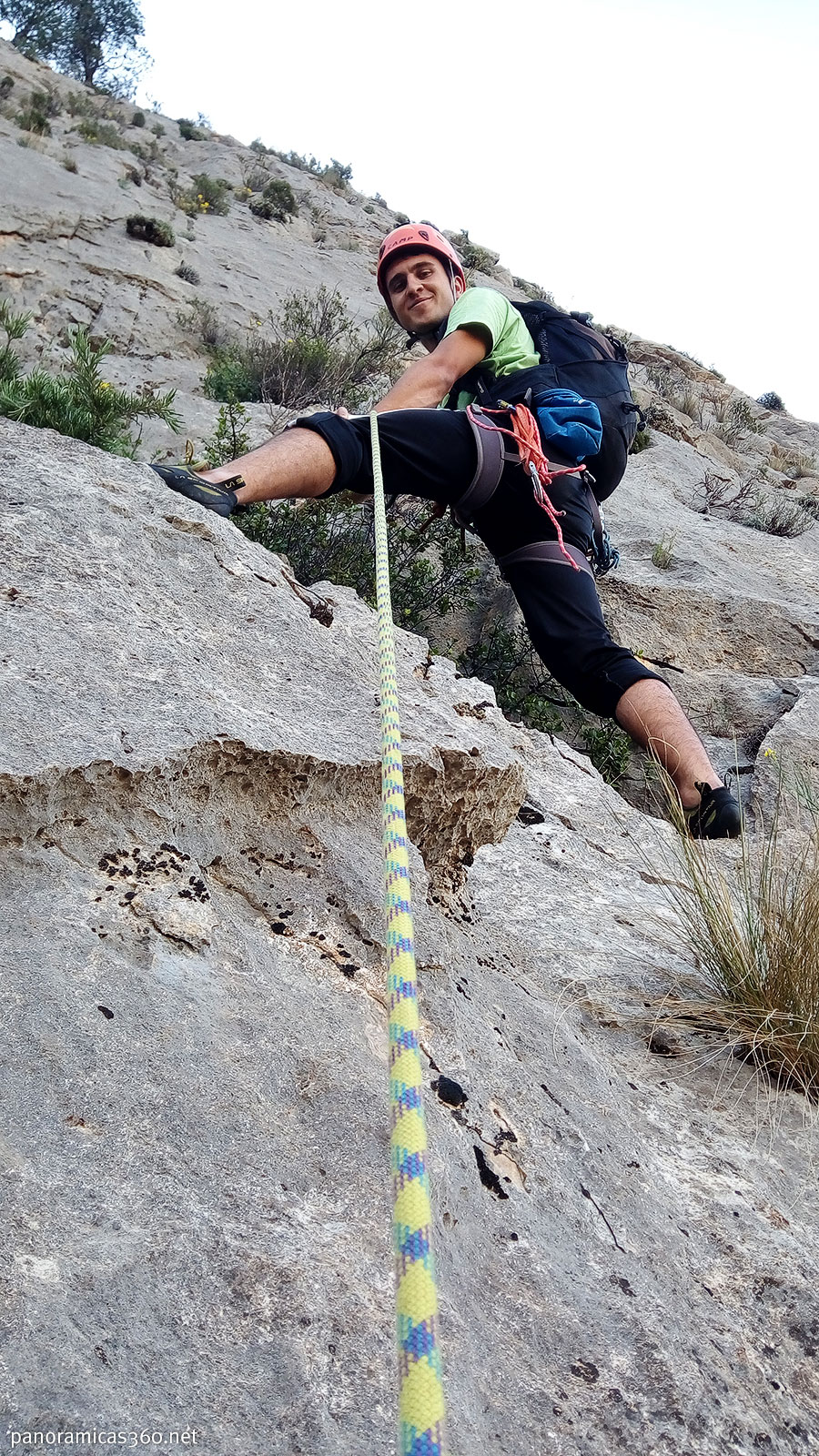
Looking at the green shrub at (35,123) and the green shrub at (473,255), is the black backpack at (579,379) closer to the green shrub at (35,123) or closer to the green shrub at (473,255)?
the green shrub at (35,123)

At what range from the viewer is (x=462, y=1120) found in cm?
154

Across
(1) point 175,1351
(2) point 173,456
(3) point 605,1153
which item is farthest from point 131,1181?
(2) point 173,456

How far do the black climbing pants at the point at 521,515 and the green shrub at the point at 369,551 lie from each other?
2.31ft

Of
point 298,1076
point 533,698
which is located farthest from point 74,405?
point 298,1076

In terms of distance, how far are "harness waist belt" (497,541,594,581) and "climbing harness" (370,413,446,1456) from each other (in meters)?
2.26

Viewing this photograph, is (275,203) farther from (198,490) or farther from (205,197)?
(198,490)

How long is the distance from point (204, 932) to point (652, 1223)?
33.7 inches

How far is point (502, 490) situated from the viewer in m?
Answer: 3.25

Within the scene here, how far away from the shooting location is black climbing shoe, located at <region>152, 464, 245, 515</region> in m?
2.43

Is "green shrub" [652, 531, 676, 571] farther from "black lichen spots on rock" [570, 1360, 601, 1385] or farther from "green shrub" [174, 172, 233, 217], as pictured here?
"green shrub" [174, 172, 233, 217]

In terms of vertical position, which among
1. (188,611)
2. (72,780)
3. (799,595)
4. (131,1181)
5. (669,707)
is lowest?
(131,1181)

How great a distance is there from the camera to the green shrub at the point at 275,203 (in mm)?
15297

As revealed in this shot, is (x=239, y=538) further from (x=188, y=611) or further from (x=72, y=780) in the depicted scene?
(x=72, y=780)

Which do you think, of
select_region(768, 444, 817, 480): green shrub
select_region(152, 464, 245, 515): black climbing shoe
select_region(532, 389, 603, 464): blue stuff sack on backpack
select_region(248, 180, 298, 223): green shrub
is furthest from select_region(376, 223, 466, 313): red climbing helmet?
select_region(248, 180, 298, 223): green shrub
